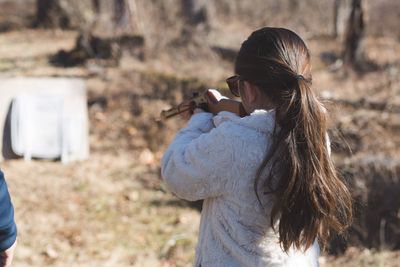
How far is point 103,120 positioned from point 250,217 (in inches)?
233

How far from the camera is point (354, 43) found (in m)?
9.89

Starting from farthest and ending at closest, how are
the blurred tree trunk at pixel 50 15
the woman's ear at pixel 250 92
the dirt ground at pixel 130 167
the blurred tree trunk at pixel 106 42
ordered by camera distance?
the blurred tree trunk at pixel 50 15 → the blurred tree trunk at pixel 106 42 → the dirt ground at pixel 130 167 → the woman's ear at pixel 250 92

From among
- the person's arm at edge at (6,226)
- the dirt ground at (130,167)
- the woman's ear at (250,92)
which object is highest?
the woman's ear at (250,92)

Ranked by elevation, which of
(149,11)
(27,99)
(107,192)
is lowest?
(107,192)

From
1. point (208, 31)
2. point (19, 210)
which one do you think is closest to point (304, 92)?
point (19, 210)

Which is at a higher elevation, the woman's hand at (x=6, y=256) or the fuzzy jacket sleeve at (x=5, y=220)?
the fuzzy jacket sleeve at (x=5, y=220)

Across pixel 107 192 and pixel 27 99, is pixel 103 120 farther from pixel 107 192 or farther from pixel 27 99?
pixel 107 192

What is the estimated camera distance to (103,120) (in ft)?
25.1

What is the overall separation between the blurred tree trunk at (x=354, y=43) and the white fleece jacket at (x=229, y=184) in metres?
8.22

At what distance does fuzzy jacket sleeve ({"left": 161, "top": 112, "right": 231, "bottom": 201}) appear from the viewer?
183 cm

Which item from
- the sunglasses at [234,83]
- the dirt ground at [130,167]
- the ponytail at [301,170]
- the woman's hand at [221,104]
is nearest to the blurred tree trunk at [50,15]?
the dirt ground at [130,167]

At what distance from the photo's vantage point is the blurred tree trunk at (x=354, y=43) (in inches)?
381

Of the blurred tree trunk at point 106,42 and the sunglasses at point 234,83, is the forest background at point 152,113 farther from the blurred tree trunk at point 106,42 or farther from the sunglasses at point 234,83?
the sunglasses at point 234,83

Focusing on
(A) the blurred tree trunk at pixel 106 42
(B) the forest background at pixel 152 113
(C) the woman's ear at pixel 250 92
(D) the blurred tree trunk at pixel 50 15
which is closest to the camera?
(C) the woman's ear at pixel 250 92
